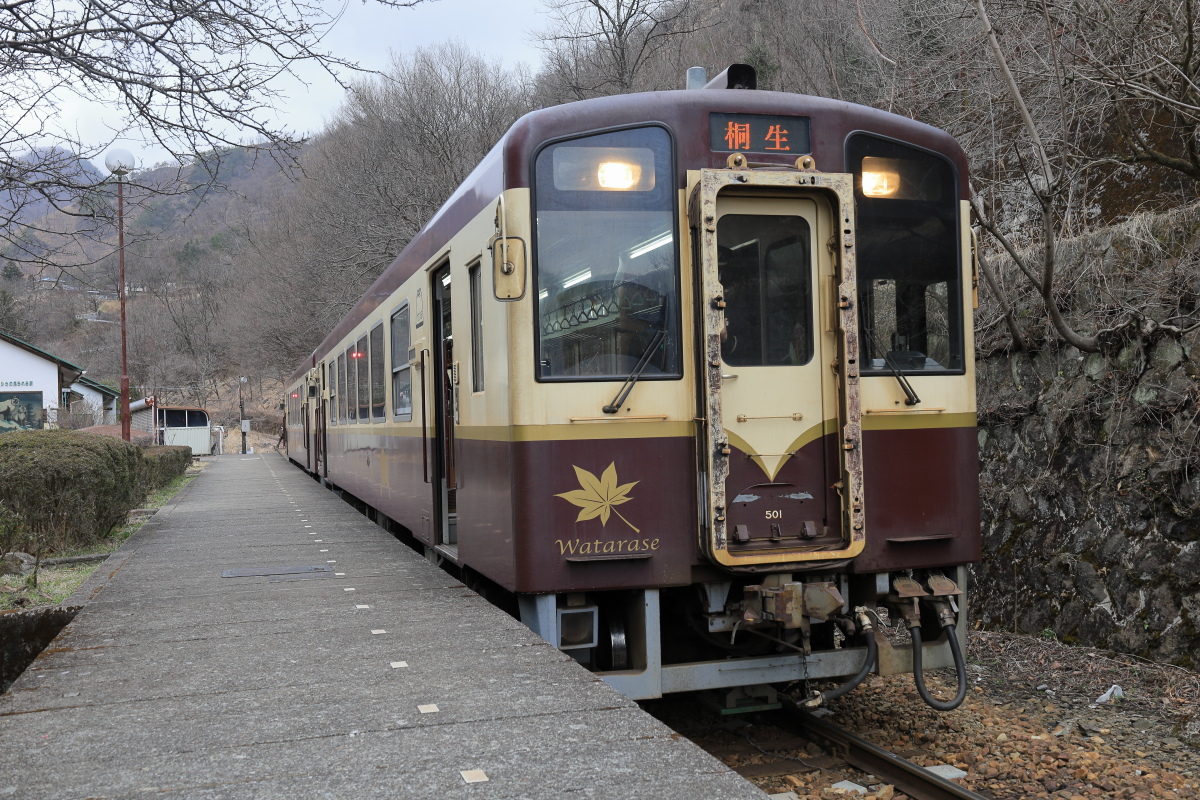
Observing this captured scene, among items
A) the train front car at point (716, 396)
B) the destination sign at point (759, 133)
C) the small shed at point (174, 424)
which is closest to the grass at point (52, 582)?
the train front car at point (716, 396)

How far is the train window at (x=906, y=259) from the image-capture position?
5289 mm

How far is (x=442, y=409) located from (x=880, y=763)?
153 inches

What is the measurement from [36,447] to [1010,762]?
9623 mm

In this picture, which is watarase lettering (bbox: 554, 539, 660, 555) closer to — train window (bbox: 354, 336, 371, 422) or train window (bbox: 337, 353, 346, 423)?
train window (bbox: 354, 336, 371, 422)

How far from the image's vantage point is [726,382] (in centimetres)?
499

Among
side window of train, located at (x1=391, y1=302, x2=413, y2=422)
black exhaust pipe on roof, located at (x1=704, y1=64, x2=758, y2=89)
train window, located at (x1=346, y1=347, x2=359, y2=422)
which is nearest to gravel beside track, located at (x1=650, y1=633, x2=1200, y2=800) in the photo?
black exhaust pipe on roof, located at (x1=704, y1=64, x2=758, y2=89)

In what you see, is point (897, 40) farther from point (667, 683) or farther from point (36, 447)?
point (36, 447)

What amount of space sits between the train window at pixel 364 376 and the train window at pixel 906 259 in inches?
275

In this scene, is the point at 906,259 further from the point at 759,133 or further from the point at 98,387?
the point at 98,387

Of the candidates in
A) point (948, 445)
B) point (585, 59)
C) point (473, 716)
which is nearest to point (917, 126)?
point (948, 445)

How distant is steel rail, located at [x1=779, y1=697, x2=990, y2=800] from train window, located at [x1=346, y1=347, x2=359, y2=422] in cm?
794

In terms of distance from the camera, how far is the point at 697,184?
496cm

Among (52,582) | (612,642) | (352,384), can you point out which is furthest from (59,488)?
(612,642)

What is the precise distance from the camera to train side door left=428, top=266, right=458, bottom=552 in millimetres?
7234
